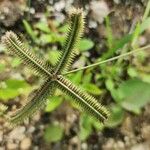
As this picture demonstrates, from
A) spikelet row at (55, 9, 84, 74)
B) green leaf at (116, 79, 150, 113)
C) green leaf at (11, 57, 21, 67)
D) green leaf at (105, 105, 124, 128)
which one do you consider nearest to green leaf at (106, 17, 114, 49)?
green leaf at (116, 79, 150, 113)

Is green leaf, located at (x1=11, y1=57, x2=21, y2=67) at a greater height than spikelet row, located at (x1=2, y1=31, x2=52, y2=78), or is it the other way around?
spikelet row, located at (x1=2, y1=31, x2=52, y2=78)

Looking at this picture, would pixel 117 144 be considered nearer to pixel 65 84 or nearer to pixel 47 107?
pixel 47 107

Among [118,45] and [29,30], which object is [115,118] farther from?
[29,30]

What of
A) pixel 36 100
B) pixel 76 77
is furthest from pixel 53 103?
pixel 36 100

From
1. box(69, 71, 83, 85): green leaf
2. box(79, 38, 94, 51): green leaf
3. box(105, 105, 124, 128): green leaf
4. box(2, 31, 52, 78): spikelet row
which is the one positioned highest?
box(2, 31, 52, 78): spikelet row

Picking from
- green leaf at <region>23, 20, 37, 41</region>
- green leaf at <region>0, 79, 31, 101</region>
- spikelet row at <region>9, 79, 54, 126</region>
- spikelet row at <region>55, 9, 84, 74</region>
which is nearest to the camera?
spikelet row at <region>55, 9, 84, 74</region>

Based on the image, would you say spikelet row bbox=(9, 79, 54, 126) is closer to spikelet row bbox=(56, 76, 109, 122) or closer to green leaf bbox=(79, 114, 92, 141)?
spikelet row bbox=(56, 76, 109, 122)

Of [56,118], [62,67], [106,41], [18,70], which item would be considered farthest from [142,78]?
[62,67]
